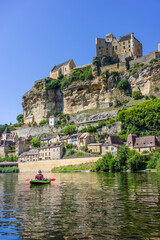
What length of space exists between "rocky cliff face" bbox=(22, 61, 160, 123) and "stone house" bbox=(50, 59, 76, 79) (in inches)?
250

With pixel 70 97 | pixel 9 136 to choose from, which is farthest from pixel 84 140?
pixel 9 136

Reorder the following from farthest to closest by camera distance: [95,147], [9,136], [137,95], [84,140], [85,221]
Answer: [9,136], [137,95], [84,140], [95,147], [85,221]

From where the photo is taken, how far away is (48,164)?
56.9m

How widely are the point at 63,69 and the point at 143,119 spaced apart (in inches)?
1878

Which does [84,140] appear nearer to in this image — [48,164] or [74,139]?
[74,139]

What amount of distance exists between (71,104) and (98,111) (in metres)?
15.3

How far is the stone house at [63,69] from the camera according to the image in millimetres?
92125

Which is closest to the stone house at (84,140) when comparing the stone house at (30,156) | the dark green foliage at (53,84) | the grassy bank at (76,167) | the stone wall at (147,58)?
the grassy bank at (76,167)

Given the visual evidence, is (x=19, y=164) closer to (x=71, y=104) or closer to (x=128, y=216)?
(x=71, y=104)

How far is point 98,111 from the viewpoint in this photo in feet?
243

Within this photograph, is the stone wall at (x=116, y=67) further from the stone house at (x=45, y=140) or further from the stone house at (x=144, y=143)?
the stone house at (x=144, y=143)

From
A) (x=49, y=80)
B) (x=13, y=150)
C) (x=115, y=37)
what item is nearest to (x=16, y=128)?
(x=13, y=150)

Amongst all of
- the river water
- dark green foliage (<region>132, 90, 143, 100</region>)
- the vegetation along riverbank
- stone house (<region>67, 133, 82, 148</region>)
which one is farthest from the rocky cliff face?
the river water

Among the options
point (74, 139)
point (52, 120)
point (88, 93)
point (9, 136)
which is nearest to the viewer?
point (74, 139)
